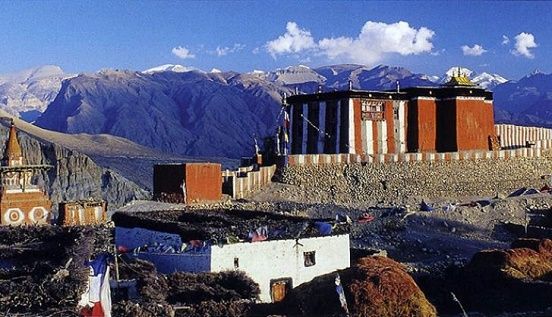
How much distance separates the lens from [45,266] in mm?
18062

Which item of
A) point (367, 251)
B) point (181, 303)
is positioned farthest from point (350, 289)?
point (367, 251)

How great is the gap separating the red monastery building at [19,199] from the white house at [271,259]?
29.9ft

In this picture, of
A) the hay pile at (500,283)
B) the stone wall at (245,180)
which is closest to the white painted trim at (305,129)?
the stone wall at (245,180)

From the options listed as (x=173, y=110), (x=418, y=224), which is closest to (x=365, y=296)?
(x=418, y=224)

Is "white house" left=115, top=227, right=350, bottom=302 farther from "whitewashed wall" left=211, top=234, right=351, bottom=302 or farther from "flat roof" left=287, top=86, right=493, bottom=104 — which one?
"flat roof" left=287, top=86, right=493, bottom=104

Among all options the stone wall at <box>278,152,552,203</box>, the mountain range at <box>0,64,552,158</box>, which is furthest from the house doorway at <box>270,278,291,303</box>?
the mountain range at <box>0,64,552,158</box>

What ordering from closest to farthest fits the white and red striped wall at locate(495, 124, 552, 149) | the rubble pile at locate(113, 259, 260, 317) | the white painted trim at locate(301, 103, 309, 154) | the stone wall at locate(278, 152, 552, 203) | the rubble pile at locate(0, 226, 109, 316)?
the rubble pile at locate(0, 226, 109, 316), the rubble pile at locate(113, 259, 260, 317), the stone wall at locate(278, 152, 552, 203), the white painted trim at locate(301, 103, 309, 154), the white and red striped wall at locate(495, 124, 552, 149)

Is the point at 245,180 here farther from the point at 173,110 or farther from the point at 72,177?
the point at 173,110

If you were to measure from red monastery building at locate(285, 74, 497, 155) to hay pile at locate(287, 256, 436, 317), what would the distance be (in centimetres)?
1980

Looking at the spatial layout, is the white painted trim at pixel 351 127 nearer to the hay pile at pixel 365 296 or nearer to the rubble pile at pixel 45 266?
the rubble pile at pixel 45 266

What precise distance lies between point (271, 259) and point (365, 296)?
241 centimetres

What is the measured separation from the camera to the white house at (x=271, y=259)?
20.1m

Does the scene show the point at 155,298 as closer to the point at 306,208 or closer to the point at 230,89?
the point at 306,208

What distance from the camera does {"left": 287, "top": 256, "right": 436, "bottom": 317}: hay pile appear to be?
19.8 m
